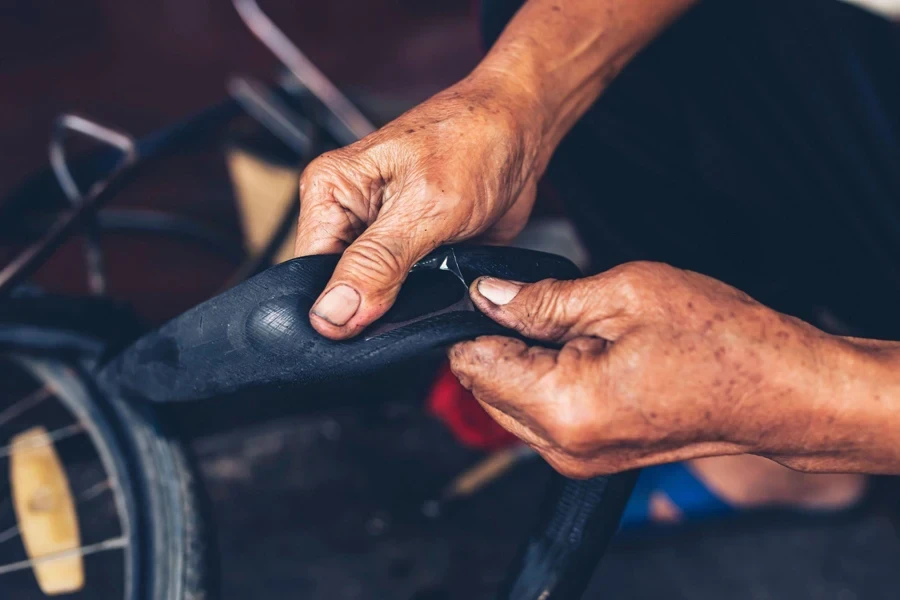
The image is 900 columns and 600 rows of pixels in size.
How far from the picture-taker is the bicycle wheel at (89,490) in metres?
0.84

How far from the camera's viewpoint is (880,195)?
1.00 meters

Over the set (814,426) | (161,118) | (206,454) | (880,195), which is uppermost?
(880,195)

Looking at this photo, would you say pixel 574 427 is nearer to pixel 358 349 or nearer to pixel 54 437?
pixel 358 349

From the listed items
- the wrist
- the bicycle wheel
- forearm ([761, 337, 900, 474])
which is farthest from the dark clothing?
the bicycle wheel

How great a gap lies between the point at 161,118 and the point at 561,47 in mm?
1414

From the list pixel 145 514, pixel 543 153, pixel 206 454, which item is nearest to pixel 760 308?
pixel 543 153

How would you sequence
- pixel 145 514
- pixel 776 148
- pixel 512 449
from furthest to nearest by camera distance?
pixel 512 449, pixel 776 148, pixel 145 514

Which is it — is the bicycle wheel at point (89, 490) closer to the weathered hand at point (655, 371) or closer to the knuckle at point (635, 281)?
the weathered hand at point (655, 371)

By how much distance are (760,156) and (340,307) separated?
0.84m

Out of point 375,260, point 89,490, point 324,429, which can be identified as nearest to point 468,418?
point 324,429

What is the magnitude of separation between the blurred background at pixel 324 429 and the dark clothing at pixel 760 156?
139 millimetres

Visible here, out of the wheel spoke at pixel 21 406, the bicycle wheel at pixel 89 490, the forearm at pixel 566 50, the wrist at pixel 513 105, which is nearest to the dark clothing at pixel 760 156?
the forearm at pixel 566 50

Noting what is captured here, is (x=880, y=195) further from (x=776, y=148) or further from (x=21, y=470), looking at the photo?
(x=21, y=470)

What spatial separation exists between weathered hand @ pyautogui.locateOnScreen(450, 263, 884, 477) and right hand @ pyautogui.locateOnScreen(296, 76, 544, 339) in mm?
113
